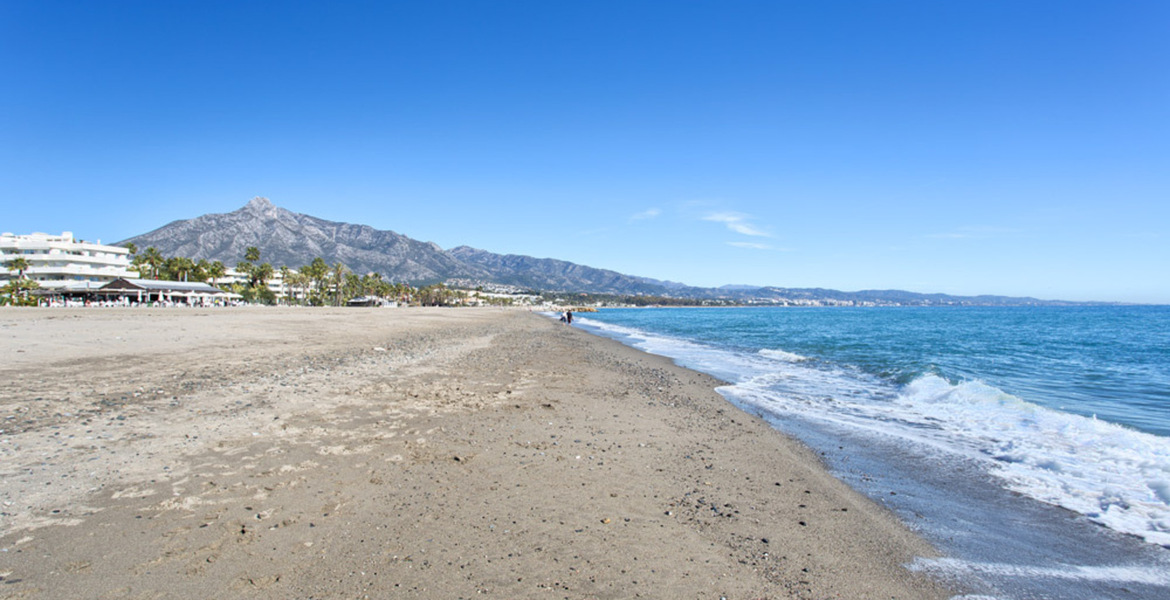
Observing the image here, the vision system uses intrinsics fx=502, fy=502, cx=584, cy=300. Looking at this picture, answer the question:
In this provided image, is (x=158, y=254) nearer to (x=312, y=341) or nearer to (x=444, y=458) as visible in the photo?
(x=312, y=341)

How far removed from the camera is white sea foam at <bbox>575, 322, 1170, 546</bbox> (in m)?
6.50

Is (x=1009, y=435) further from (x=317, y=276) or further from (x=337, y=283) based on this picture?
(x=337, y=283)

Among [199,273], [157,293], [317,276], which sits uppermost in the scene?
[317,276]

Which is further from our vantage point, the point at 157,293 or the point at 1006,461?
the point at 157,293

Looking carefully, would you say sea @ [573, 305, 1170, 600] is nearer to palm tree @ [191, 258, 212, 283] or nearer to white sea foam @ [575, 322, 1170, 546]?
white sea foam @ [575, 322, 1170, 546]

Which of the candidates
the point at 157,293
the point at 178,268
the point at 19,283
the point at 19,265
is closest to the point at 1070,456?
the point at 157,293

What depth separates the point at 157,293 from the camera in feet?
215

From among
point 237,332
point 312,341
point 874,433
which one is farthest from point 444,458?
point 237,332

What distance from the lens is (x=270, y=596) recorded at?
366cm

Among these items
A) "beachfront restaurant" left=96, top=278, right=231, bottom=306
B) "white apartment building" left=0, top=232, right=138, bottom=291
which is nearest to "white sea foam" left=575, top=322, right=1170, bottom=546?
"beachfront restaurant" left=96, top=278, right=231, bottom=306

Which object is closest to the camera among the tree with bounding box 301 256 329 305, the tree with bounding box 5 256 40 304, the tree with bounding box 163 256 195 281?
the tree with bounding box 5 256 40 304

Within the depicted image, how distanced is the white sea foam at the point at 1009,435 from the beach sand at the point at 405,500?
272 cm

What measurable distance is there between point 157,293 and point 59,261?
57.9ft

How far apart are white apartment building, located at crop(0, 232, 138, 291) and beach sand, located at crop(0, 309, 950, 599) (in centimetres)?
7839
